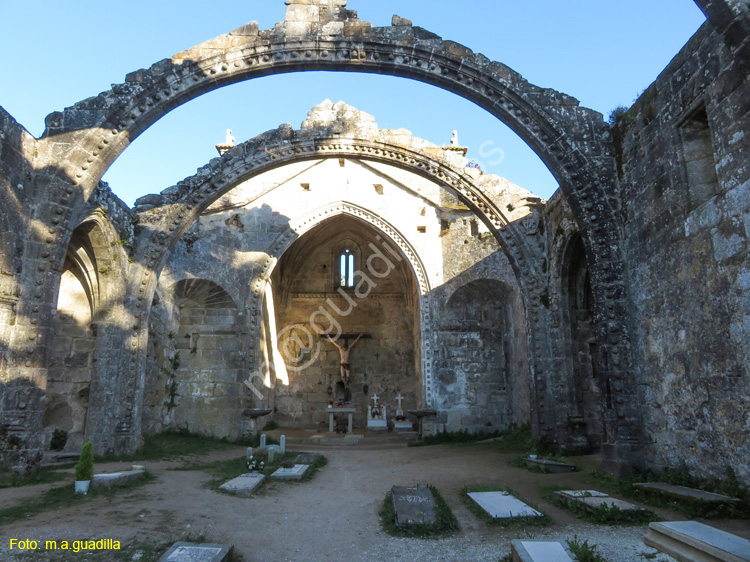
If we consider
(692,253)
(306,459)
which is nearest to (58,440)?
(306,459)

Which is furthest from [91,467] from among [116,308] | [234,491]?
[116,308]

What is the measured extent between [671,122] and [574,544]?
455cm

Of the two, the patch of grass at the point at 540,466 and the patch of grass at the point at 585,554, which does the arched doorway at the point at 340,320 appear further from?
the patch of grass at the point at 585,554

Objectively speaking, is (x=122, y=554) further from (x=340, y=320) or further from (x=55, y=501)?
(x=340, y=320)

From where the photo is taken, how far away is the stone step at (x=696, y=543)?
2.69 metres

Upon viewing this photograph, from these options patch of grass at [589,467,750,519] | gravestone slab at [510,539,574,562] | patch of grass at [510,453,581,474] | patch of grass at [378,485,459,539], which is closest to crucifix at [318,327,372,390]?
patch of grass at [510,453,581,474]

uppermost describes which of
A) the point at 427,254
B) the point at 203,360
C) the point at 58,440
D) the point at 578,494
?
the point at 427,254

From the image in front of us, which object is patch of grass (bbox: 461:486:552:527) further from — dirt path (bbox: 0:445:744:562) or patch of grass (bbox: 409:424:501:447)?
patch of grass (bbox: 409:424:501:447)

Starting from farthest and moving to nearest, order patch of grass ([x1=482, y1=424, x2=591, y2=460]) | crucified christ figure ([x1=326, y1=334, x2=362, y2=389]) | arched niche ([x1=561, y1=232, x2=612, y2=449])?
crucified christ figure ([x1=326, y1=334, x2=362, y2=389]), arched niche ([x1=561, y1=232, x2=612, y2=449]), patch of grass ([x1=482, y1=424, x2=591, y2=460])

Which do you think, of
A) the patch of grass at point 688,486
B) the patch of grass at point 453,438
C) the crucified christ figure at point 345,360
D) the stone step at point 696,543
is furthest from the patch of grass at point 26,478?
the crucified christ figure at point 345,360

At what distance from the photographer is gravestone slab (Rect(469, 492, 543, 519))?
14.9ft

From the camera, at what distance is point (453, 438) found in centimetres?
1290

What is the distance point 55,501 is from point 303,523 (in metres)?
2.49

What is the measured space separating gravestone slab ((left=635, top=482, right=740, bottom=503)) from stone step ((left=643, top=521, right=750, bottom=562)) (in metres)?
1.33
